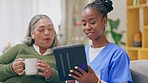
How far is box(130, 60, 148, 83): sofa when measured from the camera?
1590 mm

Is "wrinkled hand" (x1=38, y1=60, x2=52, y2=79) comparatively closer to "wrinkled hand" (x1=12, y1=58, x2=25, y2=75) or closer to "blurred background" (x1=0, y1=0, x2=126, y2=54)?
"wrinkled hand" (x1=12, y1=58, x2=25, y2=75)

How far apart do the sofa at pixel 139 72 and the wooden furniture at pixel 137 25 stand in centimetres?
156

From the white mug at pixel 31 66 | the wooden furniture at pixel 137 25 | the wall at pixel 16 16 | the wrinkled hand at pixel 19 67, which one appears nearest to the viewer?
the white mug at pixel 31 66

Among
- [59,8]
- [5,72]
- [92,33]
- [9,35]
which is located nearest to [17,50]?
[5,72]

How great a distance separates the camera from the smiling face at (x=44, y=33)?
1.76 meters

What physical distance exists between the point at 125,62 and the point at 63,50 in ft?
1.11

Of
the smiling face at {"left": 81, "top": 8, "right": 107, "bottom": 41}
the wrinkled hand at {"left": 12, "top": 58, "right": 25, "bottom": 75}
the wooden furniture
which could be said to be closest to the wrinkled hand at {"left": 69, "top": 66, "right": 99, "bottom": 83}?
the smiling face at {"left": 81, "top": 8, "right": 107, "bottom": 41}

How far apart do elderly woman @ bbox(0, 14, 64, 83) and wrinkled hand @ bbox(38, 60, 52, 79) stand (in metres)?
0.02

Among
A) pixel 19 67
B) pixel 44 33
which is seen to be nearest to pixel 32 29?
pixel 44 33

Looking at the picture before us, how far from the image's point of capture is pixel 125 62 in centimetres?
139

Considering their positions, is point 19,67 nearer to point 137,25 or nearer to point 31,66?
point 31,66

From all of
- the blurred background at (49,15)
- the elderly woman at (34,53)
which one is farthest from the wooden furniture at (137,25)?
the elderly woman at (34,53)

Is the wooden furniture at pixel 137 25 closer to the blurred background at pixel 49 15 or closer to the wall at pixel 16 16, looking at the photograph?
the blurred background at pixel 49 15

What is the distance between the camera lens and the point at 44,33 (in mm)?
1757
